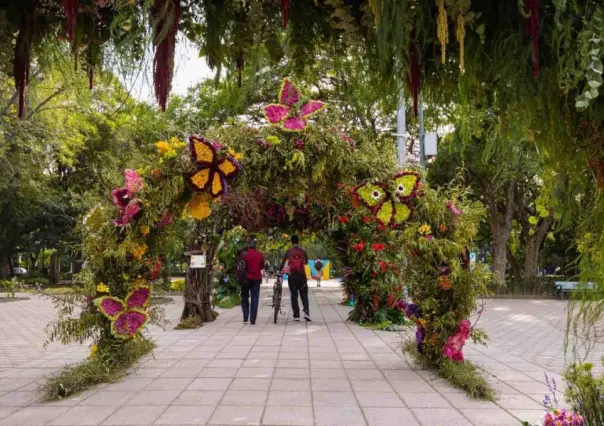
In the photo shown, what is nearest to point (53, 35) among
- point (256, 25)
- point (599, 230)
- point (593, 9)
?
point (256, 25)

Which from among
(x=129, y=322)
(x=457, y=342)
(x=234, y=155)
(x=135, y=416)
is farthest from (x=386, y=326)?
(x=135, y=416)

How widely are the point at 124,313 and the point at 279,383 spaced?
197 centimetres

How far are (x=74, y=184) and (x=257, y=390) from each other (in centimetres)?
3018

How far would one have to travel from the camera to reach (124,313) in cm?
655

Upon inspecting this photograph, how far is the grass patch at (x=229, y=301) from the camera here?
16469 mm

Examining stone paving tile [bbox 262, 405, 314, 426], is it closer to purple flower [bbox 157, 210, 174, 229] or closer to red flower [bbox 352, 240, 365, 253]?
purple flower [bbox 157, 210, 174, 229]

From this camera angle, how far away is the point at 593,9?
79.0 inches

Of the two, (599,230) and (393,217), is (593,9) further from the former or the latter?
(393,217)

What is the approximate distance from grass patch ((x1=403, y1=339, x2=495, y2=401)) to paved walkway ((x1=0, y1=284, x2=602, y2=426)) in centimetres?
11

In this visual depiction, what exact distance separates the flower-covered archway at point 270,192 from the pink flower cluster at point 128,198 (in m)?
0.01

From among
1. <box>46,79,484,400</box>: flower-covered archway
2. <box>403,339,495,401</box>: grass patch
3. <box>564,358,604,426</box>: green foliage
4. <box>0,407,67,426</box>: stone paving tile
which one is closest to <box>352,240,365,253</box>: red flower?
<box>46,79,484,400</box>: flower-covered archway

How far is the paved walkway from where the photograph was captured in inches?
193

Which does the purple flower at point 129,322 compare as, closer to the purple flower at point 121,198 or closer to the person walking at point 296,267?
the purple flower at point 121,198

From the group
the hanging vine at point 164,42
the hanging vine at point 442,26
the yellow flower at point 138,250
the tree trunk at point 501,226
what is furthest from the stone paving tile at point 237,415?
the tree trunk at point 501,226
